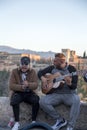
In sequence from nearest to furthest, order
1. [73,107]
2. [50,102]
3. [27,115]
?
[73,107], [50,102], [27,115]

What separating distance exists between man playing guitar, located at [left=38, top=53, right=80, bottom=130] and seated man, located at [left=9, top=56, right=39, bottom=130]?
0.11m

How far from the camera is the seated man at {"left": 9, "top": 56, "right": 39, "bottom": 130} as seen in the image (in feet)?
13.0

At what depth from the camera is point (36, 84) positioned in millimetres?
4023

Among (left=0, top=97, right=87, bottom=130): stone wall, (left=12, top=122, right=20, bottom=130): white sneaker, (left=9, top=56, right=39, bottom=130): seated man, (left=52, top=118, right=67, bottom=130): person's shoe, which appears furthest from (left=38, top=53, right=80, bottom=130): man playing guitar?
(left=12, top=122, right=20, bottom=130): white sneaker

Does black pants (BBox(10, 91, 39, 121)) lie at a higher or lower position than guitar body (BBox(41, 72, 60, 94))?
lower

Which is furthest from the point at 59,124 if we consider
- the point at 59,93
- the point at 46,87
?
the point at 46,87

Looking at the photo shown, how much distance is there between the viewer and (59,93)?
4.03m

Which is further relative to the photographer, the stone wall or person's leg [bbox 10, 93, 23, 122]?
the stone wall

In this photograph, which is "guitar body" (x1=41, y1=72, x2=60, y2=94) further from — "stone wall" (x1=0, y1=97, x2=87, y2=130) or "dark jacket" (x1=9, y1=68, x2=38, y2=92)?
"stone wall" (x1=0, y1=97, x2=87, y2=130)

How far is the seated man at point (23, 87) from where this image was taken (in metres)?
3.96

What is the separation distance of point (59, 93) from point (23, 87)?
466 millimetres

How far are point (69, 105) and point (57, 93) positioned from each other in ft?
0.75

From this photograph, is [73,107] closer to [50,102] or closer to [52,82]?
[50,102]

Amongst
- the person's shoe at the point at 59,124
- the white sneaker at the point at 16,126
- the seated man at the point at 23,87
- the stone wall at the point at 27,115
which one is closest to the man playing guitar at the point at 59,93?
the person's shoe at the point at 59,124
